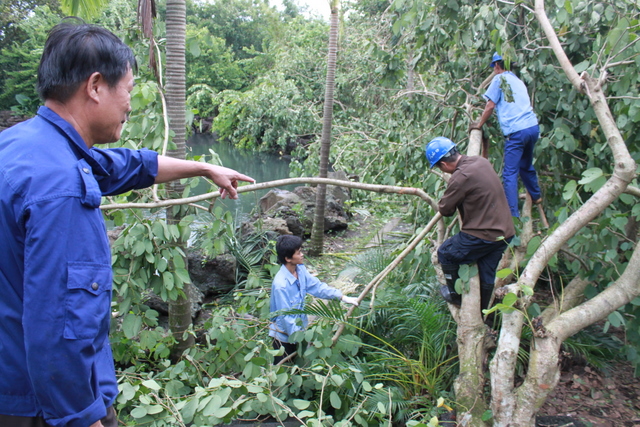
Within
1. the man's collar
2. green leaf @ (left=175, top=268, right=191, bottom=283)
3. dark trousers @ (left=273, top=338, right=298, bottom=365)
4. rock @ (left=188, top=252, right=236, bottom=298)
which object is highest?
the man's collar

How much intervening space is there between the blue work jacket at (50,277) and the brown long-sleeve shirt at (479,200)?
270 cm

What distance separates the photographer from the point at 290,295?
374cm

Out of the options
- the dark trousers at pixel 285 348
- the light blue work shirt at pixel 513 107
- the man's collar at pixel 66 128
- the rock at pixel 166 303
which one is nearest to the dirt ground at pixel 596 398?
the dark trousers at pixel 285 348

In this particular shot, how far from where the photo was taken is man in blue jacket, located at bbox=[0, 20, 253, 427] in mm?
1165

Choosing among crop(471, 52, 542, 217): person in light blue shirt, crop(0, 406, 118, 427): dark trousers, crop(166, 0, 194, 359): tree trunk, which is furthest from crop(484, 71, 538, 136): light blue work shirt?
crop(0, 406, 118, 427): dark trousers

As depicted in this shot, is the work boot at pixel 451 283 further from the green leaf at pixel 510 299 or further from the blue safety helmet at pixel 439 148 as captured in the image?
the green leaf at pixel 510 299

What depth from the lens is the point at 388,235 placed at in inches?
310

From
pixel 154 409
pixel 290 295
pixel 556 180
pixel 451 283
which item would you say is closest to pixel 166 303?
pixel 290 295

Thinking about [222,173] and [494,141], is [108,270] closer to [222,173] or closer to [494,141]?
[222,173]

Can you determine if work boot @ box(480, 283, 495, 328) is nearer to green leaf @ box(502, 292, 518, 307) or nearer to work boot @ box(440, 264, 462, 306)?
work boot @ box(440, 264, 462, 306)

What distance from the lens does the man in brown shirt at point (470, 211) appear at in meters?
3.48

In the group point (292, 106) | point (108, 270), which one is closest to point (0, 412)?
point (108, 270)

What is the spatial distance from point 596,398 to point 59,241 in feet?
13.3

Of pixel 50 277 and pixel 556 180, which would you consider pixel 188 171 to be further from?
pixel 556 180
